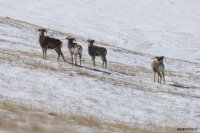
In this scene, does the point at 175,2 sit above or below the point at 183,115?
above

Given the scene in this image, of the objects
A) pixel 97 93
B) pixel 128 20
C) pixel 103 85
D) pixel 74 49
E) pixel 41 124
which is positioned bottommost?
pixel 97 93

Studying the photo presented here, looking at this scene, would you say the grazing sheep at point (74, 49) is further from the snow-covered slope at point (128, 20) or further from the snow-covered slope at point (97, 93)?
the snow-covered slope at point (128, 20)

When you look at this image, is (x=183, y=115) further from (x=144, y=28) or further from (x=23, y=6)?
(x=23, y=6)

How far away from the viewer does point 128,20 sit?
90312 millimetres

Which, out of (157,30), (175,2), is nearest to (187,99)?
(157,30)

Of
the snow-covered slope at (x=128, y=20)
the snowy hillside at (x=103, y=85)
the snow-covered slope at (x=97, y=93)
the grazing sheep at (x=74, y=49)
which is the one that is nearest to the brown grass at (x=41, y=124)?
the snowy hillside at (x=103, y=85)

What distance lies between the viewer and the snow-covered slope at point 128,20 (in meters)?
70.2

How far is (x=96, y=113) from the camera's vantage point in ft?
63.5

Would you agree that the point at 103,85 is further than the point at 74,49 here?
No

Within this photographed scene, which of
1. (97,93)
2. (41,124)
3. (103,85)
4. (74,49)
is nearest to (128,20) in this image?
(74,49)

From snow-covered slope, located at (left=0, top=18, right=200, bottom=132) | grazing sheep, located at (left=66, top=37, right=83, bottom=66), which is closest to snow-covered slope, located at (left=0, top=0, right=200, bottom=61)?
grazing sheep, located at (left=66, top=37, right=83, bottom=66)

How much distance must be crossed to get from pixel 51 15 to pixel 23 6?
778 cm

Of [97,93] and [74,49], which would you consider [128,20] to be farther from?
[97,93]

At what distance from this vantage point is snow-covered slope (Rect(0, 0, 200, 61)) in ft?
230
